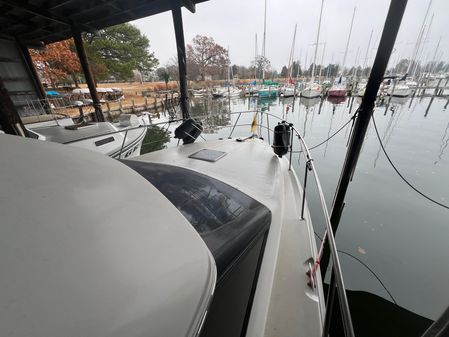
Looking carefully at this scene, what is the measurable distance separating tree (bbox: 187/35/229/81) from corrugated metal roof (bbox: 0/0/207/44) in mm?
28011

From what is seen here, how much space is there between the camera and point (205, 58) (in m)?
33.3

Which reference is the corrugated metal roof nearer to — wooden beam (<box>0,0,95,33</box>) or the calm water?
wooden beam (<box>0,0,95,33</box>)

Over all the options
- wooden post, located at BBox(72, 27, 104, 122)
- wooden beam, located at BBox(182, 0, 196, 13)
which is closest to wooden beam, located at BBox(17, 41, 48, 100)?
wooden post, located at BBox(72, 27, 104, 122)

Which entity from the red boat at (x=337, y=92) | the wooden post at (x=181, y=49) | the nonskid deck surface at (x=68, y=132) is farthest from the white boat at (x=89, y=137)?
the red boat at (x=337, y=92)

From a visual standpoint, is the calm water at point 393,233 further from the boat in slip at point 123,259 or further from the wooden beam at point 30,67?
the wooden beam at point 30,67

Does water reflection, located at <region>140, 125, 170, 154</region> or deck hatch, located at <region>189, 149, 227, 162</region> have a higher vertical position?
deck hatch, located at <region>189, 149, 227, 162</region>

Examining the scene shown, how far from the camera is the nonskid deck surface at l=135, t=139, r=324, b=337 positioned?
3.90 ft

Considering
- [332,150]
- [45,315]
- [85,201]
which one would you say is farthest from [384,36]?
[332,150]

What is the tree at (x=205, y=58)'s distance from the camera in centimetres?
3228

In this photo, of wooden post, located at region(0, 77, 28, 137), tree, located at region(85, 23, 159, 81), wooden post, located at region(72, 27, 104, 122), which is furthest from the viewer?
tree, located at region(85, 23, 159, 81)

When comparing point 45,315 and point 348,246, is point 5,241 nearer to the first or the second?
point 45,315

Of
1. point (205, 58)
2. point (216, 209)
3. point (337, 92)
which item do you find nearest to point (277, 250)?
point (216, 209)

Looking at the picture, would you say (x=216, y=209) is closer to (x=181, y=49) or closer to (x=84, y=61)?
(x=181, y=49)

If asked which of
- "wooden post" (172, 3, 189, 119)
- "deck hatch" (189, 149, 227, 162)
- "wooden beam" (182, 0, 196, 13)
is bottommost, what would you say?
"deck hatch" (189, 149, 227, 162)
